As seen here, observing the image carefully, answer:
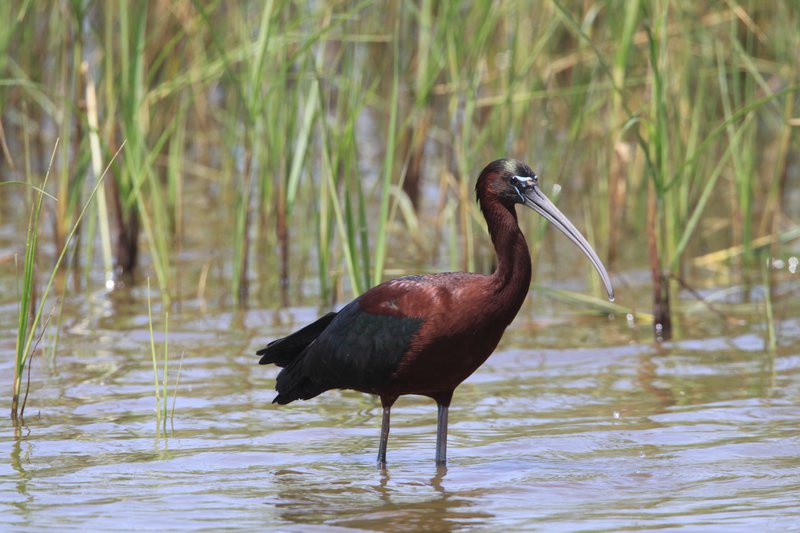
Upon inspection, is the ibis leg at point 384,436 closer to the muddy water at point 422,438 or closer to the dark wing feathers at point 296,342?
the muddy water at point 422,438

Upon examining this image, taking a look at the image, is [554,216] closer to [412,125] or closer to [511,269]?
[511,269]

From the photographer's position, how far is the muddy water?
4430 mm

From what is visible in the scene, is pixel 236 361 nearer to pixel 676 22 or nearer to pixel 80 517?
pixel 80 517

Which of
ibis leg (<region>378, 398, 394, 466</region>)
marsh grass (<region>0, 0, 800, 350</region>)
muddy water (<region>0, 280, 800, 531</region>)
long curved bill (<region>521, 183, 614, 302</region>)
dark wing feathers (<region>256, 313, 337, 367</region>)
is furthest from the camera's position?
marsh grass (<region>0, 0, 800, 350</region>)

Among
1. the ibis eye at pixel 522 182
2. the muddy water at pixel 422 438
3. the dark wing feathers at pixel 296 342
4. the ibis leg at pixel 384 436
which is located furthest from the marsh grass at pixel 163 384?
the ibis eye at pixel 522 182

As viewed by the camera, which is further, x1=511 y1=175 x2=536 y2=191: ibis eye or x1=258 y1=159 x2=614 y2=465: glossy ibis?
x1=511 y1=175 x2=536 y2=191: ibis eye

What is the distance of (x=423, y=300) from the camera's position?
4797 mm

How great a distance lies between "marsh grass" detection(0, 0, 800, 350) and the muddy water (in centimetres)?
44

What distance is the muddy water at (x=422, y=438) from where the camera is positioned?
443cm

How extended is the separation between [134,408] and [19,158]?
6851mm

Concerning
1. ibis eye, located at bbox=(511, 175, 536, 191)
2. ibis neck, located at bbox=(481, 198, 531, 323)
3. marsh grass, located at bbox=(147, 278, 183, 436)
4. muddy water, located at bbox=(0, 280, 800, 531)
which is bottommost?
muddy water, located at bbox=(0, 280, 800, 531)

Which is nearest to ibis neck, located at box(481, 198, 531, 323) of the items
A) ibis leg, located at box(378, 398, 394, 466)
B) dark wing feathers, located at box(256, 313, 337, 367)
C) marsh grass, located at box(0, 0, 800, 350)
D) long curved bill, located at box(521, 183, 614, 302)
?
long curved bill, located at box(521, 183, 614, 302)

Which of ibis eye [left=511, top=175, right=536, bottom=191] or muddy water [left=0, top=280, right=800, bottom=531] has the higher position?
ibis eye [left=511, top=175, right=536, bottom=191]

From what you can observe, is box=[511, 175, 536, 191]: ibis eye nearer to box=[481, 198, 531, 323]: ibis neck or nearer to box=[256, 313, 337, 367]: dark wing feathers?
box=[481, 198, 531, 323]: ibis neck
